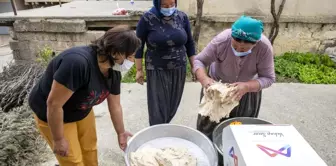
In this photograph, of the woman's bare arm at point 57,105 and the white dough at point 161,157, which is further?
the white dough at point 161,157

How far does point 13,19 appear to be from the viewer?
5871 mm

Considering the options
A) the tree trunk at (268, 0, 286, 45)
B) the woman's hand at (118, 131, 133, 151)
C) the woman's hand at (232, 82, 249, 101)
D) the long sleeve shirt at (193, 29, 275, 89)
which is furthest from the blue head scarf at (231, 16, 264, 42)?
the tree trunk at (268, 0, 286, 45)

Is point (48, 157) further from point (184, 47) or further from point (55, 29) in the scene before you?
point (55, 29)

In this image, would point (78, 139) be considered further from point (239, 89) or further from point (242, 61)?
point (242, 61)

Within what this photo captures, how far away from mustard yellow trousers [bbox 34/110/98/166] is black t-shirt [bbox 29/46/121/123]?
0.08 metres

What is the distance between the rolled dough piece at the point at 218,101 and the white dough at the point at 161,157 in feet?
1.21

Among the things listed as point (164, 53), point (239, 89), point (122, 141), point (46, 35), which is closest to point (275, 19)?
point (164, 53)

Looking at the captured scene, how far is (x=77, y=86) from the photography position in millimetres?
1342

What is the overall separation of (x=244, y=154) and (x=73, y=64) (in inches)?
37.8

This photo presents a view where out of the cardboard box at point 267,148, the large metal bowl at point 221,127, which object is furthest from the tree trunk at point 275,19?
the cardboard box at point 267,148

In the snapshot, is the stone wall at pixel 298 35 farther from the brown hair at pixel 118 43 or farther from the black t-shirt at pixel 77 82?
the brown hair at pixel 118 43

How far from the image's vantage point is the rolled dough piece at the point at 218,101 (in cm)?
172

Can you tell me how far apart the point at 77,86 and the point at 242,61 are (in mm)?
1200

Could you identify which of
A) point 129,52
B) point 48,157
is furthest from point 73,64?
point 48,157
